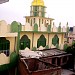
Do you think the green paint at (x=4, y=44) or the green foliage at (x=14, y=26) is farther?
the green foliage at (x=14, y=26)

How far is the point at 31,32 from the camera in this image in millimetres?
18609

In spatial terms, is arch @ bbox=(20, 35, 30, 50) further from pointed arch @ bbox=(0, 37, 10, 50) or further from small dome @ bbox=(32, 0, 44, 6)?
small dome @ bbox=(32, 0, 44, 6)

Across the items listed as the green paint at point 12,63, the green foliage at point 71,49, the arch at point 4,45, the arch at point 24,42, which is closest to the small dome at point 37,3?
the green foliage at point 71,49

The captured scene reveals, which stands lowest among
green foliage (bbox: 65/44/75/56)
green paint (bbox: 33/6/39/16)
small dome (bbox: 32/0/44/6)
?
green foliage (bbox: 65/44/75/56)

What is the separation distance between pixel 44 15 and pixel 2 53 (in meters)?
11.7

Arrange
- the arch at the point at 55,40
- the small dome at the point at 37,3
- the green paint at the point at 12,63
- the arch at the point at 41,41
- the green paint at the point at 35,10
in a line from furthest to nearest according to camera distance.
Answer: the small dome at the point at 37,3, the green paint at the point at 35,10, the arch at the point at 55,40, the arch at the point at 41,41, the green paint at the point at 12,63

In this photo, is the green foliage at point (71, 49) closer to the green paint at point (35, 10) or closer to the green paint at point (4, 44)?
the green paint at point (35, 10)

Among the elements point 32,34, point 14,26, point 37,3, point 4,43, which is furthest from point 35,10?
point 4,43

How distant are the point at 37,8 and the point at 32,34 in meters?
6.48

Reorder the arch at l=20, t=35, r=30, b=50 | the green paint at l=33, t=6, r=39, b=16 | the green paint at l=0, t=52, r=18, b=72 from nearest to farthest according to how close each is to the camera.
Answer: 1. the green paint at l=0, t=52, r=18, b=72
2. the arch at l=20, t=35, r=30, b=50
3. the green paint at l=33, t=6, r=39, b=16

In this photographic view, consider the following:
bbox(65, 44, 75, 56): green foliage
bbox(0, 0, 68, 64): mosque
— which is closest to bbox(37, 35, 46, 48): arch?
bbox(0, 0, 68, 64): mosque

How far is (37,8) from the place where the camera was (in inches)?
955

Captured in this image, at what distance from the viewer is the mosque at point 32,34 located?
610 inches

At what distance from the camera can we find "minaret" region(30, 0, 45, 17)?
2409cm
